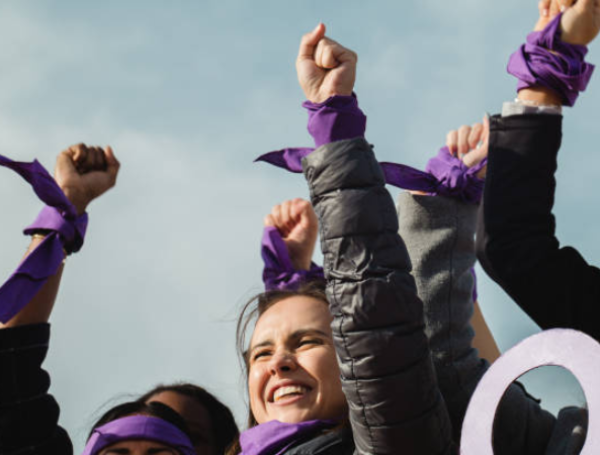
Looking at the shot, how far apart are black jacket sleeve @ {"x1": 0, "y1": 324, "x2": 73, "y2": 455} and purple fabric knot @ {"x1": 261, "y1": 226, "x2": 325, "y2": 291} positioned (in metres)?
0.87

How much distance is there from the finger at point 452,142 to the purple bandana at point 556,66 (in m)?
0.67

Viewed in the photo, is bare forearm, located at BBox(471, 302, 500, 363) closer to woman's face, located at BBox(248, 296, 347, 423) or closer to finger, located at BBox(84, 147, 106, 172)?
woman's face, located at BBox(248, 296, 347, 423)

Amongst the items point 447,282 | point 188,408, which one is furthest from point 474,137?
point 188,408

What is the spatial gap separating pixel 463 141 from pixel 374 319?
3.34 feet

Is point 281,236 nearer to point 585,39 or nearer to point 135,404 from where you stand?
point 135,404

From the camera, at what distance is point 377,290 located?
1829 mm

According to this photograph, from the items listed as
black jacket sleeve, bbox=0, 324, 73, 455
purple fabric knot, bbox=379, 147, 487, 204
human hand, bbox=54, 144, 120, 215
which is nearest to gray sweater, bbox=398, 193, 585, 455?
purple fabric knot, bbox=379, 147, 487, 204

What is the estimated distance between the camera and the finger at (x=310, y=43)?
2.23 m

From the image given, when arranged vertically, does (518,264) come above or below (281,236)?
below

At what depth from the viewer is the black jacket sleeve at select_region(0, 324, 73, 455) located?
2.62 meters

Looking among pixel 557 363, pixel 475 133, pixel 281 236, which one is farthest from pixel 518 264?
pixel 281 236

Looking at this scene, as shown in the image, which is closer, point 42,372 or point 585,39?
point 585,39

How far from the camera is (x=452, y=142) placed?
8.67 feet

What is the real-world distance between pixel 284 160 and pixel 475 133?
31.2 inches
